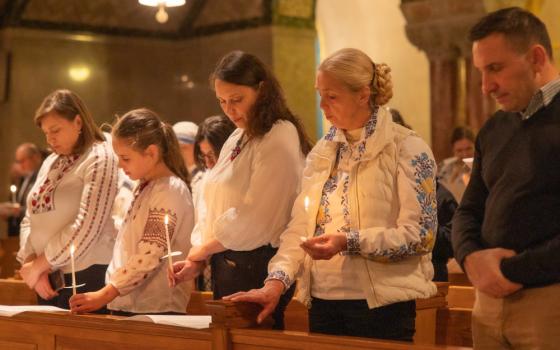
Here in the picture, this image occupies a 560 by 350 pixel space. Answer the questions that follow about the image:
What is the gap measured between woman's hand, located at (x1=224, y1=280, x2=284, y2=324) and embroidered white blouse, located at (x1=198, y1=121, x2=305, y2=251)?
1.08ft

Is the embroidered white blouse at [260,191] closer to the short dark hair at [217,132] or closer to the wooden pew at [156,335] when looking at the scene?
the wooden pew at [156,335]

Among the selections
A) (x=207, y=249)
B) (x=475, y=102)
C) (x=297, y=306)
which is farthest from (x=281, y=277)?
(x=475, y=102)

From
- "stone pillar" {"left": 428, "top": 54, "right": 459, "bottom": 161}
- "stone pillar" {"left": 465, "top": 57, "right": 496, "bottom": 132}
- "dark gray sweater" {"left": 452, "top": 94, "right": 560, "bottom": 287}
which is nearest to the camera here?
"dark gray sweater" {"left": 452, "top": 94, "right": 560, "bottom": 287}

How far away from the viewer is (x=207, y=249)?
3.55 meters

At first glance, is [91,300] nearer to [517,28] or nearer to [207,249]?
[207,249]

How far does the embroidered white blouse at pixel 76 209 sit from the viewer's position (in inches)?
170

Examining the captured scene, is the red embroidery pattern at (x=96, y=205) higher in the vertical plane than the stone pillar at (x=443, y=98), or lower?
lower

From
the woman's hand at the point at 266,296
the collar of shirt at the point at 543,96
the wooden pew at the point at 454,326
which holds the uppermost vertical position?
the collar of shirt at the point at 543,96

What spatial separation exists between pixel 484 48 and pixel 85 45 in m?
8.66

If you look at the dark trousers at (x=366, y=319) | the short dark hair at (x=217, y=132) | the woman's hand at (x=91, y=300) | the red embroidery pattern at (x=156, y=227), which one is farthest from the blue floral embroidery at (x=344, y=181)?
the short dark hair at (x=217, y=132)

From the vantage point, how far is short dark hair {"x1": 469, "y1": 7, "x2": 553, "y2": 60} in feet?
8.41

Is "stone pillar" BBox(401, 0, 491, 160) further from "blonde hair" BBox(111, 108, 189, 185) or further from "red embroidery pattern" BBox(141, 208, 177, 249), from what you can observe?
"red embroidery pattern" BBox(141, 208, 177, 249)

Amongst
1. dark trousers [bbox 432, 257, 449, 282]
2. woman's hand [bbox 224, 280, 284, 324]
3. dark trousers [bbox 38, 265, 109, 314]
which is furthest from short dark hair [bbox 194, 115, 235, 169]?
woman's hand [bbox 224, 280, 284, 324]

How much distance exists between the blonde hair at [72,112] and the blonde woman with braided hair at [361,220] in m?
1.62
